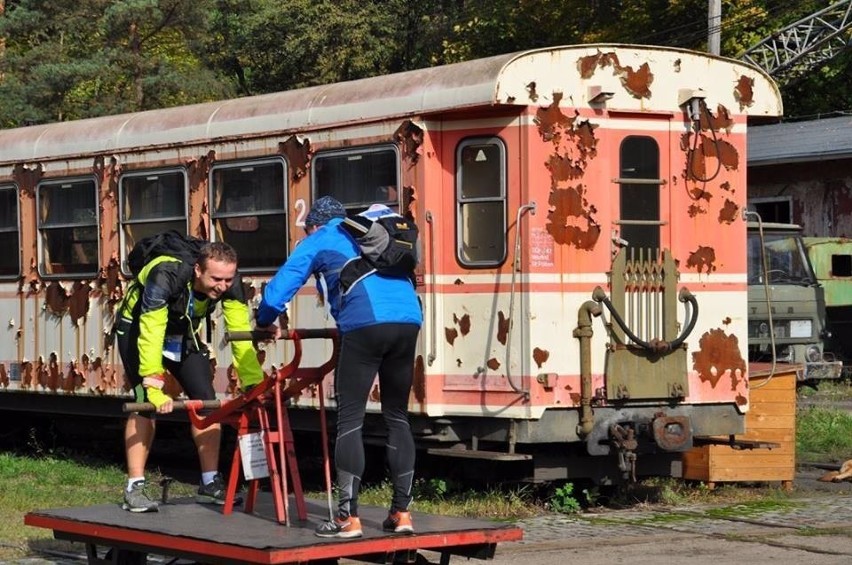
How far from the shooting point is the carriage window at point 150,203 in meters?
13.8

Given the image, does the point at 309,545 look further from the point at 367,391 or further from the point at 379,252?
the point at 379,252

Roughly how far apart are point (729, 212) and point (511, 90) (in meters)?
2.20

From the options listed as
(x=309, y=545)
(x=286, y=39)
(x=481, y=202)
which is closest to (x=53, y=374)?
(x=481, y=202)

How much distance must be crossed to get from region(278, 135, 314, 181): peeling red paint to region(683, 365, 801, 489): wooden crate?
377cm

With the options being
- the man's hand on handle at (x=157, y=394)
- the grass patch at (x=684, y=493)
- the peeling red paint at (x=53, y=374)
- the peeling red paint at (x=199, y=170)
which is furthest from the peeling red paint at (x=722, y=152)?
the peeling red paint at (x=53, y=374)

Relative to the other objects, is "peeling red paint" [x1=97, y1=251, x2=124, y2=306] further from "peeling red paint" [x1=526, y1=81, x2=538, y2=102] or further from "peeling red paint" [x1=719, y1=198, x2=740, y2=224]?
"peeling red paint" [x1=719, y1=198, x2=740, y2=224]

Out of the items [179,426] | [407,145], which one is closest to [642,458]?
[407,145]

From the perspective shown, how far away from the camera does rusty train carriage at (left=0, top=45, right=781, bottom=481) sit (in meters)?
11.4

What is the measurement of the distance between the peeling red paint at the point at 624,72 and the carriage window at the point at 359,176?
1.52m

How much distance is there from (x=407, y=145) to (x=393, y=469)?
4372 millimetres

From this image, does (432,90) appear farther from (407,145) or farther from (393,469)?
(393,469)

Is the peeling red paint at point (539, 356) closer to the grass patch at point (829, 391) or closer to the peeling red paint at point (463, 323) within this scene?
the peeling red paint at point (463, 323)

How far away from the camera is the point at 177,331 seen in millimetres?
9000

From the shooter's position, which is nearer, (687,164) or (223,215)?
(687,164)
